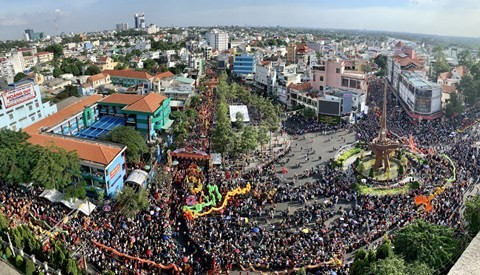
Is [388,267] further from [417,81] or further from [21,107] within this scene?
[417,81]

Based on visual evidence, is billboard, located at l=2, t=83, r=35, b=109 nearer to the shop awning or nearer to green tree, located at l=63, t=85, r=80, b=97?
the shop awning

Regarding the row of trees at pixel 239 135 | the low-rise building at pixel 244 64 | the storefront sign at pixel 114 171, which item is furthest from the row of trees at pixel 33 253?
the low-rise building at pixel 244 64

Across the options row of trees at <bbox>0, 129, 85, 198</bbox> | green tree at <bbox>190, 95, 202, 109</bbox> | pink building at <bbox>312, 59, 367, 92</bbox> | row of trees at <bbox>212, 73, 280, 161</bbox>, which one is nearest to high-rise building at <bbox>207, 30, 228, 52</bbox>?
pink building at <bbox>312, 59, 367, 92</bbox>

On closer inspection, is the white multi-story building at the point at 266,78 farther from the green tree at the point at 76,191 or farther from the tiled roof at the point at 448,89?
the green tree at the point at 76,191

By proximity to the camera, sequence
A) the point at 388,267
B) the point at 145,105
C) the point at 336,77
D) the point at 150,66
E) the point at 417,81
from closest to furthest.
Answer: the point at 388,267 → the point at 145,105 → the point at 417,81 → the point at 336,77 → the point at 150,66

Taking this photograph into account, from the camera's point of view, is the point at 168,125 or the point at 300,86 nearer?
the point at 168,125

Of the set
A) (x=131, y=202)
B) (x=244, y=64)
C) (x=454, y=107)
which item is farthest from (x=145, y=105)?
(x=244, y=64)

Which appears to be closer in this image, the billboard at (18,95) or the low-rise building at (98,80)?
the billboard at (18,95)
